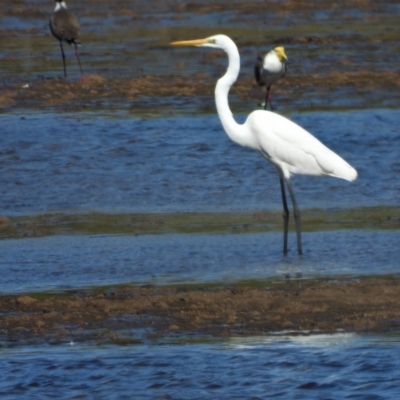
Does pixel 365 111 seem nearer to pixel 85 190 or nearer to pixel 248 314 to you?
pixel 85 190

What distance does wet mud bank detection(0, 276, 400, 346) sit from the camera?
6664 millimetres

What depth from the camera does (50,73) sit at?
65.4 ft

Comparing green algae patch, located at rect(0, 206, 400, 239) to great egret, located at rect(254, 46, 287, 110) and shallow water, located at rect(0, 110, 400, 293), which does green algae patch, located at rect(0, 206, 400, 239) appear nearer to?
shallow water, located at rect(0, 110, 400, 293)

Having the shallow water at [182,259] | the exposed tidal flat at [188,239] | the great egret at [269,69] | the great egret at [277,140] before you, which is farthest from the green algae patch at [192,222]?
the great egret at [269,69]

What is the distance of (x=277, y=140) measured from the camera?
30.3 ft

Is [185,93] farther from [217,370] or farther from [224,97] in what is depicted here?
[217,370]

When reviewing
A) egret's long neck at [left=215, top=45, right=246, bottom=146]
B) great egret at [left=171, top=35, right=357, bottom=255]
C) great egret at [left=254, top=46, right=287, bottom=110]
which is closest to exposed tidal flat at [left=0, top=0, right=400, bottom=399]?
great egret at [left=254, top=46, right=287, bottom=110]

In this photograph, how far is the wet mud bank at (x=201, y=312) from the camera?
666 centimetres

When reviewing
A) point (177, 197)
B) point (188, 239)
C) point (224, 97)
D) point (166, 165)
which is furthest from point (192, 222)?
point (166, 165)

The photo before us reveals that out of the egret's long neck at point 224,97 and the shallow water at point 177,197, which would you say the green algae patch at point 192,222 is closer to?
the shallow water at point 177,197

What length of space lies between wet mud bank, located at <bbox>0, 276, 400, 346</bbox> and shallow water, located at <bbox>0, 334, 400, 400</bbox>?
8.5 inches

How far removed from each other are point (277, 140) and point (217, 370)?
3.51m

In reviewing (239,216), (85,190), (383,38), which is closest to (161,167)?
(85,190)

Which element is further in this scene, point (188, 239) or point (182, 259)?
point (188, 239)
